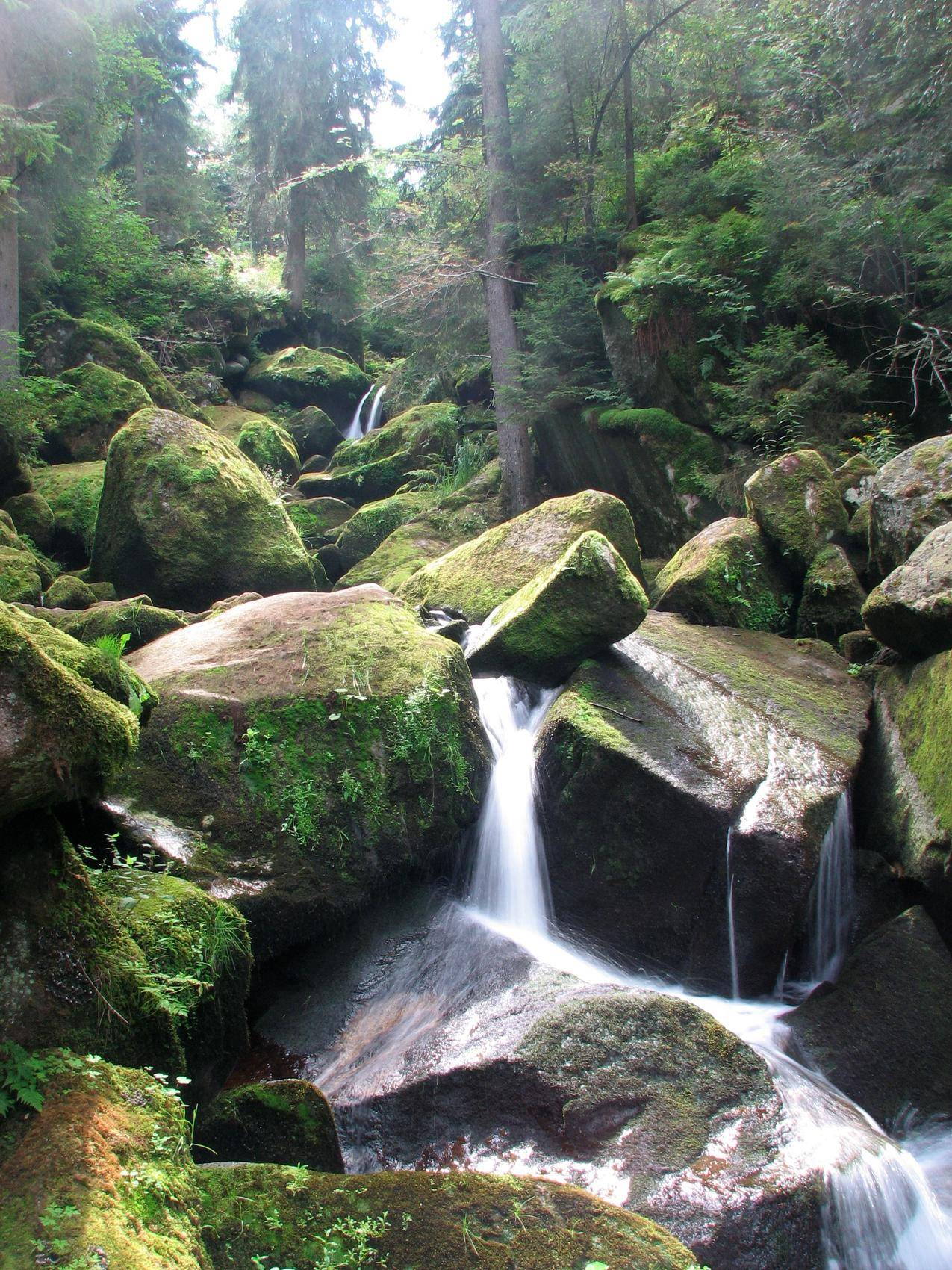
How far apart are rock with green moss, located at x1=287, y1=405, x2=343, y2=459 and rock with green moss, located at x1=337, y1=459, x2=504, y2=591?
26.5 ft

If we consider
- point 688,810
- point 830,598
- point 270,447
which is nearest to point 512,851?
point 688,810

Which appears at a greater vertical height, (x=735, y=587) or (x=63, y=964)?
(x=735, y=587)

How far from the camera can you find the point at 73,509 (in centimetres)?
1216

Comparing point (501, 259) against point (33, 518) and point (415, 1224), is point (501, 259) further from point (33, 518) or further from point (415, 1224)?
point (415, 1224)

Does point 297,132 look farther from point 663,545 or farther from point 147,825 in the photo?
point 147,825

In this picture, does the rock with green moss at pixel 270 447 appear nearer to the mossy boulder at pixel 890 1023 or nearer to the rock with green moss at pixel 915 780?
the rock with green moss at pixel 915 780

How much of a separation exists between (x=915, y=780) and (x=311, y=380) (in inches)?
891

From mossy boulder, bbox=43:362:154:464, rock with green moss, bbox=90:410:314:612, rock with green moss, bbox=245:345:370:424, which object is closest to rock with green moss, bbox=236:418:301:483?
mossy boulder, bbox=43:362:154:464

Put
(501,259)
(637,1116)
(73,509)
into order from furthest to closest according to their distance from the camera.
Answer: (501,259)
(73,509)
(637,1116)

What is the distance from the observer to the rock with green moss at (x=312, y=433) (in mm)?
23281

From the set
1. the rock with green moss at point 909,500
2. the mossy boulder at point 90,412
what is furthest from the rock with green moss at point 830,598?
the mossy boulder at point 90,412

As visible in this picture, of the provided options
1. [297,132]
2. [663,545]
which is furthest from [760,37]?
[297,132]

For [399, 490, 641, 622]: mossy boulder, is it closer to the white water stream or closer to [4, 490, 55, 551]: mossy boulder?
the white water stream

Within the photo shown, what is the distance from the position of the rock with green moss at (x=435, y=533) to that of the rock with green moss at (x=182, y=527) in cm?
202
